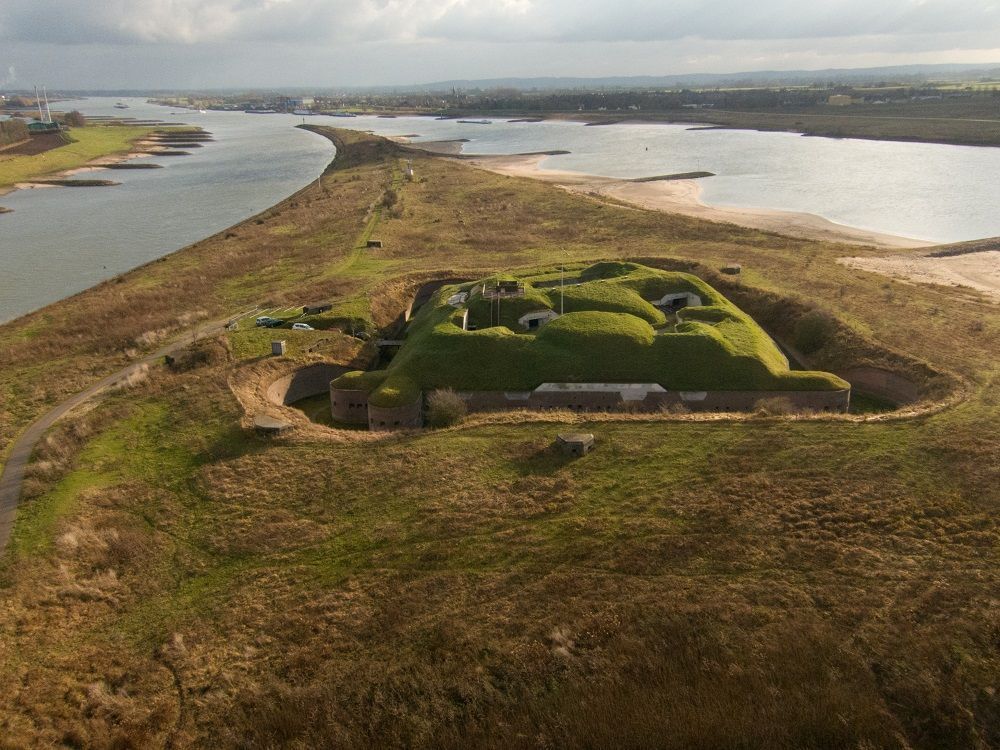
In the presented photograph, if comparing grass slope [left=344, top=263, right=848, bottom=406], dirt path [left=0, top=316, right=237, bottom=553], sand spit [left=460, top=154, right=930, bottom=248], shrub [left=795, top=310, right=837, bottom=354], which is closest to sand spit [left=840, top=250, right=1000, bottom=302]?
sand spit [left=460, top=154, right=930, bottom=248]

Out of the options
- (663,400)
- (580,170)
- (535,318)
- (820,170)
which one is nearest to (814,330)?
(663,400)

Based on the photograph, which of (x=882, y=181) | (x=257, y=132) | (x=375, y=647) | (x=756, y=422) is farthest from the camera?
(x=257, y=132)

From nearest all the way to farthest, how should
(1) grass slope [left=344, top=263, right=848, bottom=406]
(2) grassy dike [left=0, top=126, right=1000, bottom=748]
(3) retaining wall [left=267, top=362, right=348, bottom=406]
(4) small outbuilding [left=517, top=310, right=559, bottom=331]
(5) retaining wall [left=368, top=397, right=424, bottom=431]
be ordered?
(2) grassy dike [left=0, top=126, right=1000, bottom=748] < (5) retaining wall [left=368, top=397, right=424, bottom=431] < (1) grass slope [left=344, top=263, right=848, bottom=406] < (3) retaining wall [left=267, top=362, right=348, bottom=406] < (4) small outbuilding [left=517, top=310, right=559, bottom=331]

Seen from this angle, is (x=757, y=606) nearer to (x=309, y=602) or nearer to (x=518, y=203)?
(x=309, y=602)

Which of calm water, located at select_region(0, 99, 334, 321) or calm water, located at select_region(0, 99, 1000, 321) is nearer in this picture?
calm water, located at select_region(0, 99, 334, 321)

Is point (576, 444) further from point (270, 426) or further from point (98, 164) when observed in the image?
point (98, 164)

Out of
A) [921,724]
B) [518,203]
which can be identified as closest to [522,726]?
[921,724]

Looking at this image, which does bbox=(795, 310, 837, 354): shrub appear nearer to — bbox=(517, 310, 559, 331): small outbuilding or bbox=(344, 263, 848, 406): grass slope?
bbox=(344, 263, 848, 406): grass slope

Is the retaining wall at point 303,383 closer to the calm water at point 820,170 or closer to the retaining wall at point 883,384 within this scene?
the retaining wall at point 883,384
